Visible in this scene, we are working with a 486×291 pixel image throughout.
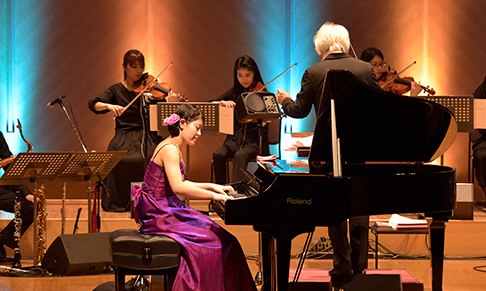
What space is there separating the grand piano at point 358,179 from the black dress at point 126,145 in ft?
7.21

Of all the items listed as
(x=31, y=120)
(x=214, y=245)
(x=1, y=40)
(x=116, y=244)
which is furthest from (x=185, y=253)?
(x=1, y=40)

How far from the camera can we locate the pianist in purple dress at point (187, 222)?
110 inches

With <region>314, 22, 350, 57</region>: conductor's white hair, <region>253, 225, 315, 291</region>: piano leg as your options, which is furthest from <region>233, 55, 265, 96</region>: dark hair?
<region>253, 225, 315, 291</region>: piano leg

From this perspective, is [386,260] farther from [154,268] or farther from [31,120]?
[31,120]

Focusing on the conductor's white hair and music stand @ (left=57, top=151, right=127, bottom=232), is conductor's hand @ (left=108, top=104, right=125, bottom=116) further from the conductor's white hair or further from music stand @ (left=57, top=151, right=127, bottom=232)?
the conductor's white hair

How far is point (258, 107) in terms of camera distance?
4.25 m

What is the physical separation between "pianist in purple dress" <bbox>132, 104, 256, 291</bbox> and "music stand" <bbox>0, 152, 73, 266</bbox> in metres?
0.90

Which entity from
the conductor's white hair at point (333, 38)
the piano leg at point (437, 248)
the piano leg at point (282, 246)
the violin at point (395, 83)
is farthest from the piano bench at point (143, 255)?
the violin at point (395, 83)

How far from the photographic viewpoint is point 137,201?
3.05m

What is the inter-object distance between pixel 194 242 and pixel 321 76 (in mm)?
1240

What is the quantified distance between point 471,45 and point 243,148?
2.93 m

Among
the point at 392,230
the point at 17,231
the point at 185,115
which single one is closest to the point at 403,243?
the point at 392,230

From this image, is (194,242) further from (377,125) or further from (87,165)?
(87,165)

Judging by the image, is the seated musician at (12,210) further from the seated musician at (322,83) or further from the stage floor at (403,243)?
the seated musician at (322,83)
